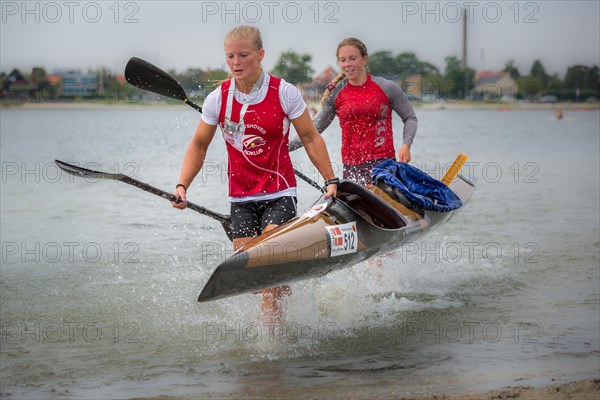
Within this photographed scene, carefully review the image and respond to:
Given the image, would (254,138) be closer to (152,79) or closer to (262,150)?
(262,150)

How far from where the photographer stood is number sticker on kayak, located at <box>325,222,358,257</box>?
650 centimetres

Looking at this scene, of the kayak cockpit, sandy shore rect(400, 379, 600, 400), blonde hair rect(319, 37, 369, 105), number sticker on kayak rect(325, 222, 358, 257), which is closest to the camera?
sandy shore rect(400, 379, 600, 400)

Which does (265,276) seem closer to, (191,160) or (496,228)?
(191,160)

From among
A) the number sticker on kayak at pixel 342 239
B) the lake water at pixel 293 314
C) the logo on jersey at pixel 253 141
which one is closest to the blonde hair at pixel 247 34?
the logo on jersey at pixel 253 141

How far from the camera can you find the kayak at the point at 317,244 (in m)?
5.97

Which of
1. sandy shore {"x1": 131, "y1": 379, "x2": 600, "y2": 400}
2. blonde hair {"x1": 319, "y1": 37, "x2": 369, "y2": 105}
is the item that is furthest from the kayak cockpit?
blonde hair {"x1": 319, "y1": 37, "x2": 369, "y2": 105}

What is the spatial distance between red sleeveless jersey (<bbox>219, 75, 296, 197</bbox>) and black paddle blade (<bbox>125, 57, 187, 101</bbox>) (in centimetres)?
162

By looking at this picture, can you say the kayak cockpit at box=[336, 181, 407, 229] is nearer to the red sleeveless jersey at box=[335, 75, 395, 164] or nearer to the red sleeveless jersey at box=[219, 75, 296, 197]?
the red sleeveless jersey at box=[219, 75, 296, 197]

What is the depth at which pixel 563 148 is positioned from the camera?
118 ft

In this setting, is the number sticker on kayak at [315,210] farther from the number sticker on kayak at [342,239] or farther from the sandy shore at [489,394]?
the sandy shore at [489,394]

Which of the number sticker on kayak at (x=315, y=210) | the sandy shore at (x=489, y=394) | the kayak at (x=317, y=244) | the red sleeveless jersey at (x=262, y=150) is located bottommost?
the sandy shore at (x=489, y=394)

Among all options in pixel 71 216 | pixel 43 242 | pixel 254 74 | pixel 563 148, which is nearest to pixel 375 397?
pixel 254 74

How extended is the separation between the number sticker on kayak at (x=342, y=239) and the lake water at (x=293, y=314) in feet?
2.39

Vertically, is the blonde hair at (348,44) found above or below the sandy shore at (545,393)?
above
